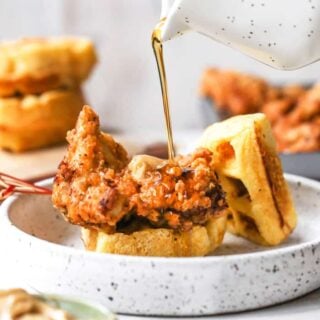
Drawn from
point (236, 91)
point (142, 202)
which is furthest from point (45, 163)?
point (142, 202)

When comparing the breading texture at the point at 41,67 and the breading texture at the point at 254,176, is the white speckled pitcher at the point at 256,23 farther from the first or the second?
the breading texture at the point at 41,67

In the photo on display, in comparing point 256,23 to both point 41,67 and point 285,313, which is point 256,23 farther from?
point 41,67

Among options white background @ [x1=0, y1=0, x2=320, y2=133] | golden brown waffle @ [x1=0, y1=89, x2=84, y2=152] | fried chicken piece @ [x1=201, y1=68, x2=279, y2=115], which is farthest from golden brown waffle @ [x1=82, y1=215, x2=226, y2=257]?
white background @ [x1=0, y1=0, x2=320, y2=133]

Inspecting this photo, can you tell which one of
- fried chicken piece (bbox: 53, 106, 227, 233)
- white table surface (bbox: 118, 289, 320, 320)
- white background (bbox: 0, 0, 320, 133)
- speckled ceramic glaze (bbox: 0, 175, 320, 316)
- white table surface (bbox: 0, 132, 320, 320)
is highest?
fried chicken piece (bbox: 53, 106, 227, 233)

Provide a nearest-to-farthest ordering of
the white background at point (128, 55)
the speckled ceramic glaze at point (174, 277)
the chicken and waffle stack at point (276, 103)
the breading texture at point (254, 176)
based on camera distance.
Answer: the speckled ceramic glaze at point (174, 277), the breading texture at point (254, 176), the chicken and waffle stack at point (276, 103), the white background at point (128, 55)

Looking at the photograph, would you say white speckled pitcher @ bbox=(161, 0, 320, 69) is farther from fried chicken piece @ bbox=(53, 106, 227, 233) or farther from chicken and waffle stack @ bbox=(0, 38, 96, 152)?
chicken and waffle stack @ bbox=(0, 38, 96, 152)

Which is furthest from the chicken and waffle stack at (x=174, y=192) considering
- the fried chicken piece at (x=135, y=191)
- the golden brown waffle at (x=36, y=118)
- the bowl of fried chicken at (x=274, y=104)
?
the golden brown waffle at (x=36, y=118)

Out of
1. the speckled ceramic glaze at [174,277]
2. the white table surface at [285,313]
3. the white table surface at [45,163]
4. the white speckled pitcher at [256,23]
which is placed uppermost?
the white speckled pitcher at [256,23]
